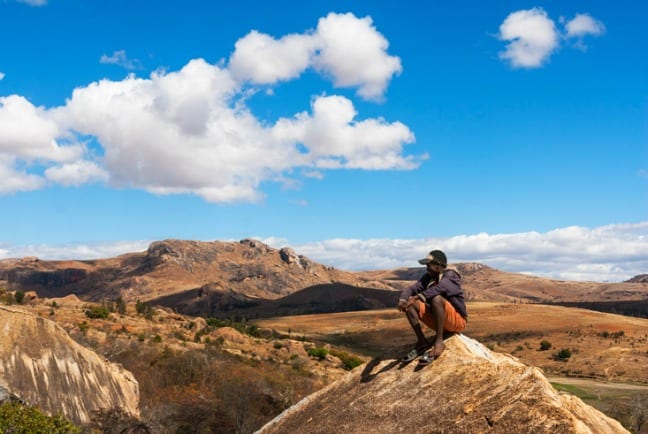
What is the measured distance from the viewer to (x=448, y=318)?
903 centimetres

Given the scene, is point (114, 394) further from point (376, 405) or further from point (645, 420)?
point (645, 420)

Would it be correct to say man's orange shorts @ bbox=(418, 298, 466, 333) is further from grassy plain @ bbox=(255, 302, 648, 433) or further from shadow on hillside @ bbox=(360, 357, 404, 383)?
grassy plain @ bbox=(255, 302, 648, 433)

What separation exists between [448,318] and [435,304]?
45cm

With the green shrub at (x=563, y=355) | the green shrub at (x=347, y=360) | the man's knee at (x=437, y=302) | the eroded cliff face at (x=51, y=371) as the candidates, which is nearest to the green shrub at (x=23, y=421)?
the eroded cliff face at (x=51, y=371)

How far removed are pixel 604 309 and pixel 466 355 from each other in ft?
547

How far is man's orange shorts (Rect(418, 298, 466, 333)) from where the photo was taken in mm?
8906

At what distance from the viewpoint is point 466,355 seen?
8789 mm

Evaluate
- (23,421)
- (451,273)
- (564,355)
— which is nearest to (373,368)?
(451,273)

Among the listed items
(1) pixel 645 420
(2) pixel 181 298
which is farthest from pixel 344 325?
(1) pixel 645 420

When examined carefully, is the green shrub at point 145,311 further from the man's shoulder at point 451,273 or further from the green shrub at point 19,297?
the man's shoulder at point 451,273

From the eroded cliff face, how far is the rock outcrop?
540 inches

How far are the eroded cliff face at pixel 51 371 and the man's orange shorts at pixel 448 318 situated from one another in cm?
1580

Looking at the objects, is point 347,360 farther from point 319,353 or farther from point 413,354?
point 413,354

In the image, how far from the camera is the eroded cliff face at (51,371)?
20.3 m
